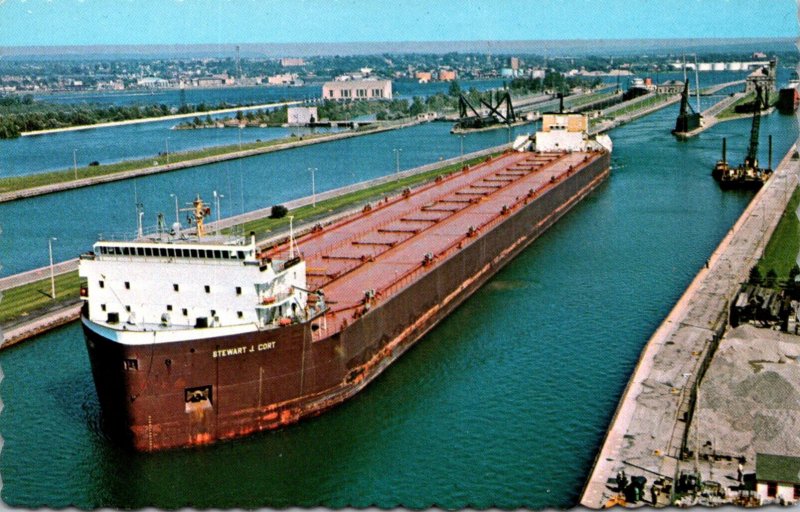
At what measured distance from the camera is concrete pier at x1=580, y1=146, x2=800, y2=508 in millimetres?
19500

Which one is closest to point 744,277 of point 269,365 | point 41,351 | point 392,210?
point 392,210

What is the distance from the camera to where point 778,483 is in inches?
695

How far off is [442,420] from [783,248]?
2435 centimetres

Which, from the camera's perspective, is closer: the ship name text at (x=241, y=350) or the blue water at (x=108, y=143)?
the ship name text at (x=241, y=350)

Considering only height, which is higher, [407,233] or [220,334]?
[220,334]

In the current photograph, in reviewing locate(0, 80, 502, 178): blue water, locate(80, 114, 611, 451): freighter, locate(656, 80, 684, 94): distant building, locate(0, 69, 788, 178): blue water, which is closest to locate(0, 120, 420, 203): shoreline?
locate(0, 80, 502, 178): blue water

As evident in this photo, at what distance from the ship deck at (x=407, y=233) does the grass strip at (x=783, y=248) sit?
39.2 feet

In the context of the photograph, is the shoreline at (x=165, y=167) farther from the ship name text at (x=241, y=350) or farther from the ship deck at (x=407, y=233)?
the ship name text at (x=241, y=350)

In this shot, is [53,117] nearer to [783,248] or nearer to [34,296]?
[34,296]

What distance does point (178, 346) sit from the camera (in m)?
21.1

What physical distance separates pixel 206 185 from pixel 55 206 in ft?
45.0

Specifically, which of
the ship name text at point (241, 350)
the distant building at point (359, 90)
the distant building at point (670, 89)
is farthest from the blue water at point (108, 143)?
the ship name text at point (241, 350)

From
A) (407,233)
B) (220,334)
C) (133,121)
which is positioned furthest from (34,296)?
(133,121)

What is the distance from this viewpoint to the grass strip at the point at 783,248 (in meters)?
36.4
